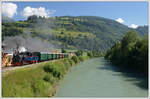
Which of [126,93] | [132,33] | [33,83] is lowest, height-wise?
[126,93]

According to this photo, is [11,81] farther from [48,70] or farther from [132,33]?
[132,33]

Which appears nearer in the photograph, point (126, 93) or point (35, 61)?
point (126, 93)

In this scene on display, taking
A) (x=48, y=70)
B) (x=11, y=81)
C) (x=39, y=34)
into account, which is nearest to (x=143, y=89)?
(x=48, y=70)

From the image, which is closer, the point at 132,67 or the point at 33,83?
the point at 33,83

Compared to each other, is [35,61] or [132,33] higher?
[132,33]

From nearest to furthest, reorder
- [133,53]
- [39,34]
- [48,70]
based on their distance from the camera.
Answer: [48,70] < [133,53] < [39,34]

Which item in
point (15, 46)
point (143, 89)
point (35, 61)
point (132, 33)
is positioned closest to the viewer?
point (143, 89)

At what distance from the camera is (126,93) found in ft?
83.4

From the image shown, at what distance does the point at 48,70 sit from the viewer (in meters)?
30.5

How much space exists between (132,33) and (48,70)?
34319mm

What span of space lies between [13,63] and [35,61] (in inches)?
251

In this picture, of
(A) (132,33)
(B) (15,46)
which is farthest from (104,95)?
(B) (15,46)

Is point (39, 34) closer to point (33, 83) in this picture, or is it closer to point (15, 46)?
point (15, 46)

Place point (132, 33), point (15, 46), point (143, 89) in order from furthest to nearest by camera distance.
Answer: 1. point (15, 46)
2. point (132, 33)
3. point (143, 89)
